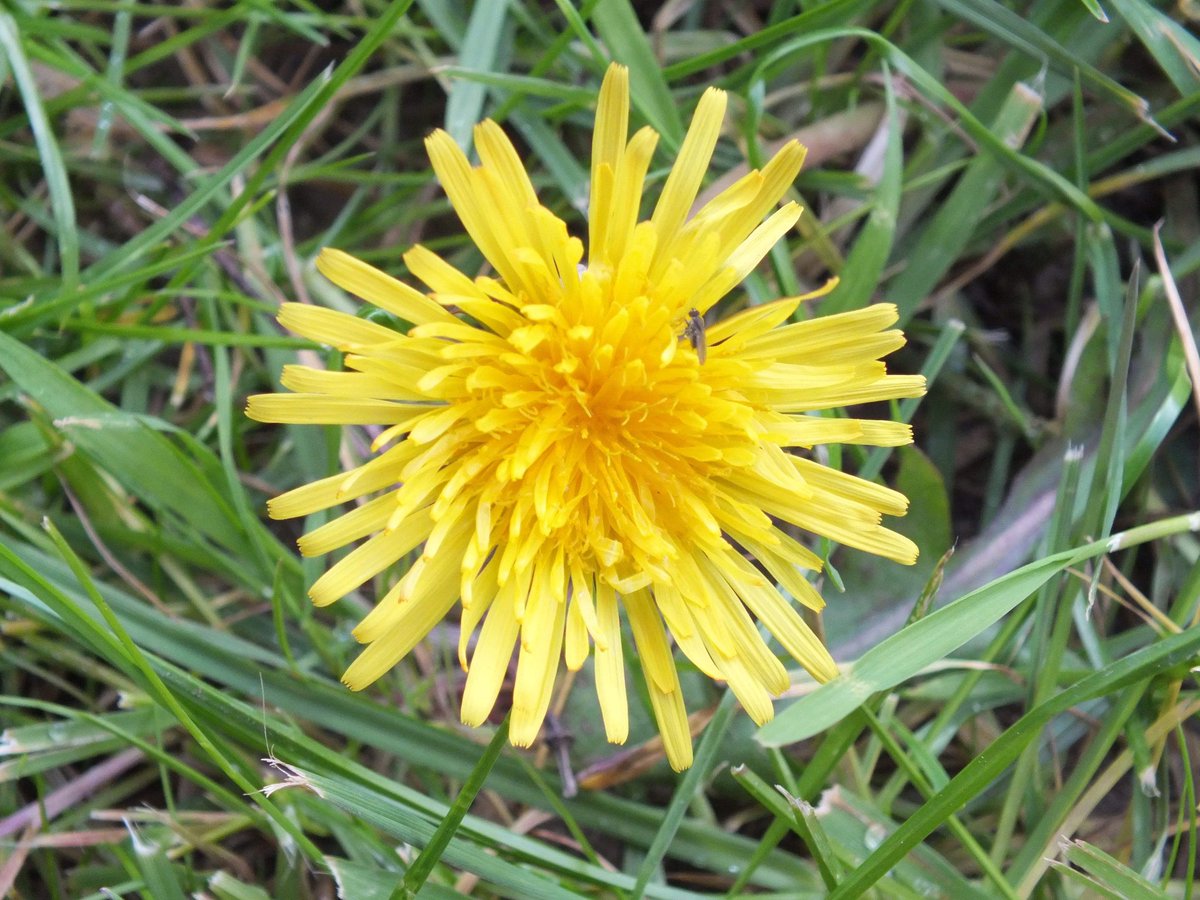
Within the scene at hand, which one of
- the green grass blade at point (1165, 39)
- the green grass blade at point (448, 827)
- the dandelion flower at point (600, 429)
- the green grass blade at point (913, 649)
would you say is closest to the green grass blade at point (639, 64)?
the dandelion flower at point (600, 429)

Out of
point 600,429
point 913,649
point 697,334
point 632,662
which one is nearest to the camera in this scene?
point 697,334

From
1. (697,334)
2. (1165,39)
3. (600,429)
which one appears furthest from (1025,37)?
(600,429)

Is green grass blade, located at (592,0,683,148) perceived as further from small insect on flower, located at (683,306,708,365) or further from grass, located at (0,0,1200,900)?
small insect on flower, located at (683,306,708,365)

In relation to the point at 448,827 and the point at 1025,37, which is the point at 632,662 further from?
the point at 1025,37

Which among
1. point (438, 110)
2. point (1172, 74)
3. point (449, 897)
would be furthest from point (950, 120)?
point (449, 897)

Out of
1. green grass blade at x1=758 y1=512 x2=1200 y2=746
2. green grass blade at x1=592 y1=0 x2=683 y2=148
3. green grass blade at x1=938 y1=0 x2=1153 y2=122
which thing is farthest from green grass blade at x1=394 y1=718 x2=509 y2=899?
green grass blade at x1=938 y1=0 x2=1153 y2=122

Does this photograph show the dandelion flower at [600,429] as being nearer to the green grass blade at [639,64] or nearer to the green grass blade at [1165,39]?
the green grass blade at [639,64]

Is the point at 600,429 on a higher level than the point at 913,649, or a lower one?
higher
